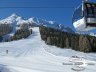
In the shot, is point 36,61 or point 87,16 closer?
point 87,16

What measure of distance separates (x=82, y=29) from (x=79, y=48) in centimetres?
9425

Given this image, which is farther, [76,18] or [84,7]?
[76,18]

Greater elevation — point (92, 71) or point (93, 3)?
point (93, 3)

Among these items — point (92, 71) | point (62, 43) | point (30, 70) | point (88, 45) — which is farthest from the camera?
point (62, 43)

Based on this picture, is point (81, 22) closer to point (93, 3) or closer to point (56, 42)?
point (93, 3)

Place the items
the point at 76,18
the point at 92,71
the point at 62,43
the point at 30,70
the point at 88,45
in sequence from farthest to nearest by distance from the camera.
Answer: the point at 62,43
the point at 88,45
the point at 92,71
the point at 30,70
the point at 76,18

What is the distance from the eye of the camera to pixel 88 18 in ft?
73.3

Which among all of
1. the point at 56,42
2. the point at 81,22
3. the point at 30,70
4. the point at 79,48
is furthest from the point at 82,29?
the point at 56,42

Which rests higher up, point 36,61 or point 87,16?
point 87,16

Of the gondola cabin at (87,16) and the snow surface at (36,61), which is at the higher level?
the gondola cabin at (87,16)

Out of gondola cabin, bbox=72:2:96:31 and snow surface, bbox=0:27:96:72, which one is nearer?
gondola cabin, bbox=72:2:96:31

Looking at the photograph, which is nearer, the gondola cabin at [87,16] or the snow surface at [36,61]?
the gondola cabin at [87,16]

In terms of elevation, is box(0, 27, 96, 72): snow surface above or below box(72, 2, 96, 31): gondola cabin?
below

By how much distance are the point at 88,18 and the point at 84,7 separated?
0.92m
